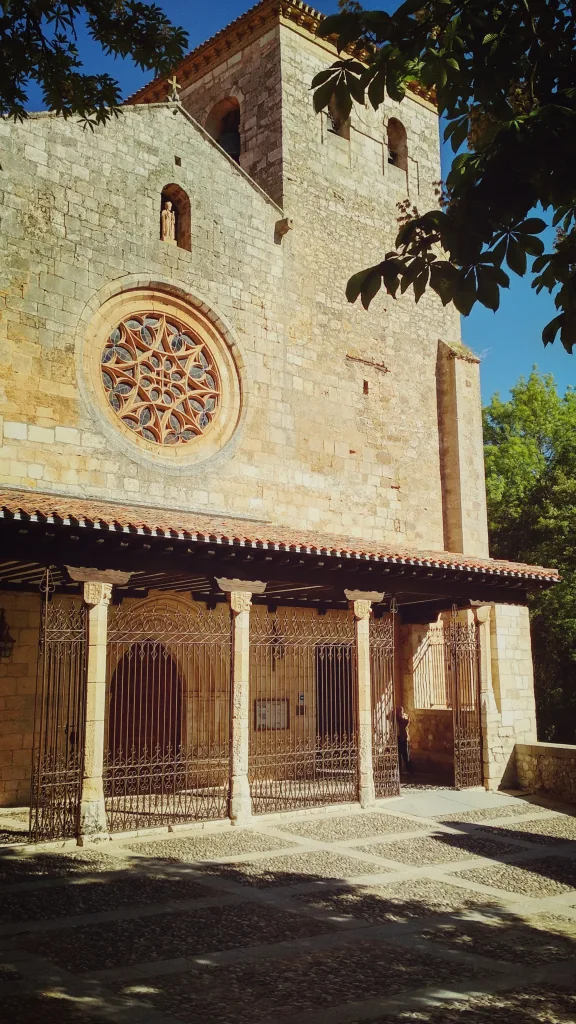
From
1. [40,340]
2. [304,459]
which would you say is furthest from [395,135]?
[40,340]

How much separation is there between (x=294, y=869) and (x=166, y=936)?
252 centimetres

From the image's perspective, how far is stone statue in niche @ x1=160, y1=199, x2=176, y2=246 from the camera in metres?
14.0

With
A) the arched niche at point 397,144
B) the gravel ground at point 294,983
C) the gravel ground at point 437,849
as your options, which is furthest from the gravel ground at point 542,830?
the arched niche at point 397,144

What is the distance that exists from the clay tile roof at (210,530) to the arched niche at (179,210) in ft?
15.4

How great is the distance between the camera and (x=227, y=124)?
60.0 feet

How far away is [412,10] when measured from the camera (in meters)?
3.93

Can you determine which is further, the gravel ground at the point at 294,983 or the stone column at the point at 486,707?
the stone column at the point at 486,707

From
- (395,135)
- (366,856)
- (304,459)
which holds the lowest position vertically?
(366,856)

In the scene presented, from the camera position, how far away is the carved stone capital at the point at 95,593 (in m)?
9.77

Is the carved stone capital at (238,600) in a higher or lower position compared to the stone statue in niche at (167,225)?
lower

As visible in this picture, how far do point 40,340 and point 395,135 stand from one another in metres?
10.7

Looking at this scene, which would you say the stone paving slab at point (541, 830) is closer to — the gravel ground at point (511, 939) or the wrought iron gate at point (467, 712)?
the wrought iron gate at point (467, 712)

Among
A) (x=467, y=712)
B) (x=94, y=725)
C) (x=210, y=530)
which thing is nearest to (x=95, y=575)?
(x=210, y=530)

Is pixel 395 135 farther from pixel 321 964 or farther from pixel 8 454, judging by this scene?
pixel 321 964
